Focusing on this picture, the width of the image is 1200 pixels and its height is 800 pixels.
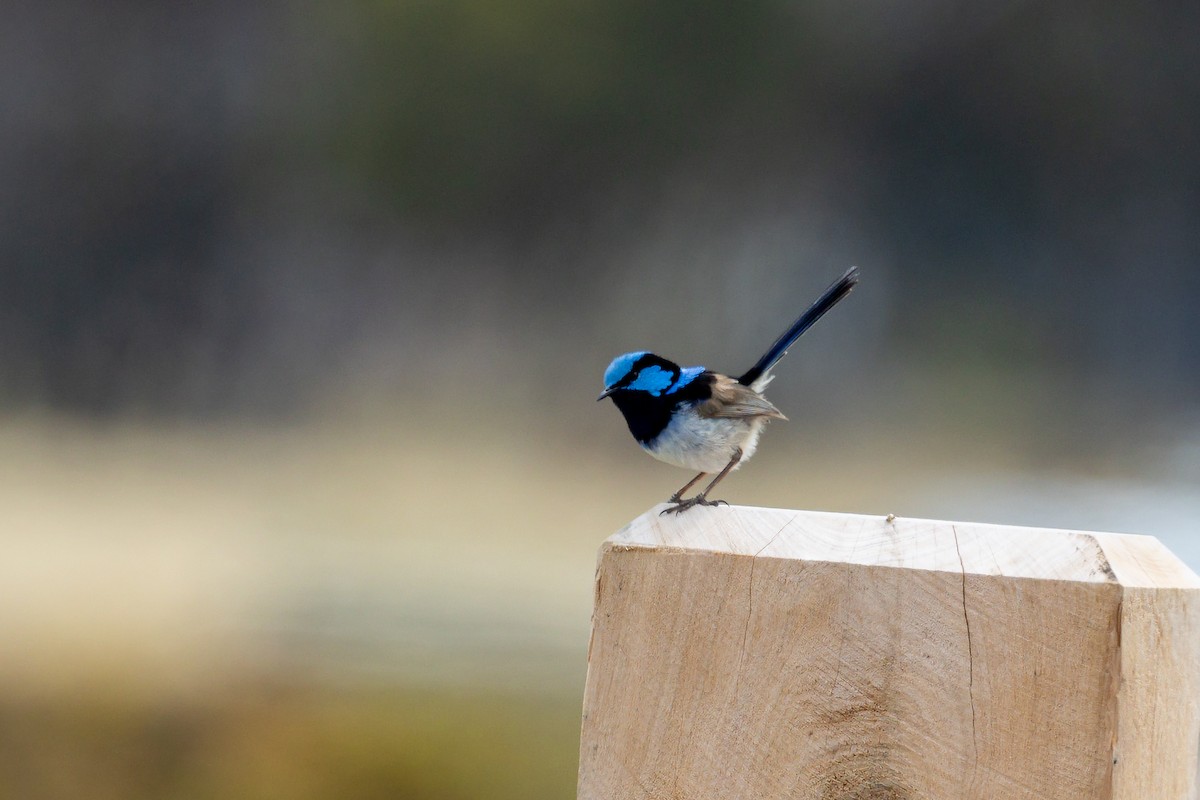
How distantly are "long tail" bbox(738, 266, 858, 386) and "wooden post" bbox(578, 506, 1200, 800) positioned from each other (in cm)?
109

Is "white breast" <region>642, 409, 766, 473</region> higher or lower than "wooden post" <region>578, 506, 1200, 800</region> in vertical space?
higher

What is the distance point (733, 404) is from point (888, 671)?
0.99 metres

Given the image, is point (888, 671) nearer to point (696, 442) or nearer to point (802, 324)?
point (696, 442)

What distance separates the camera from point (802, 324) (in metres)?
1.63

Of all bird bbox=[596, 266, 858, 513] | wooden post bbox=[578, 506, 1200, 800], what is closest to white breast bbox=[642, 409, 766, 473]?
bird bbox=[596, 266, 858, 513]

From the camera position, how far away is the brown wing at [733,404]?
4.69 ft

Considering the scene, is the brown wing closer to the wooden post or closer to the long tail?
the long tail

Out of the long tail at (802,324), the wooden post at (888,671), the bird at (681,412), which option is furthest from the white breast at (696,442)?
the wooden post at (888,671)

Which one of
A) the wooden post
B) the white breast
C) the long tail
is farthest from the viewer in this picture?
the long tail

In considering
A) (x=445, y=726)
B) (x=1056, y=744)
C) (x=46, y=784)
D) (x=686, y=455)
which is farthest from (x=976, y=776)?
(x=46, y=784)

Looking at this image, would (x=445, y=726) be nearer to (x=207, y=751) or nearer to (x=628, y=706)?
(x=207, y=751)

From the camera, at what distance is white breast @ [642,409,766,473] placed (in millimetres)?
1378

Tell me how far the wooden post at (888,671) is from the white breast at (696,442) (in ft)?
2.81

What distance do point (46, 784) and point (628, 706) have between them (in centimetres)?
184
